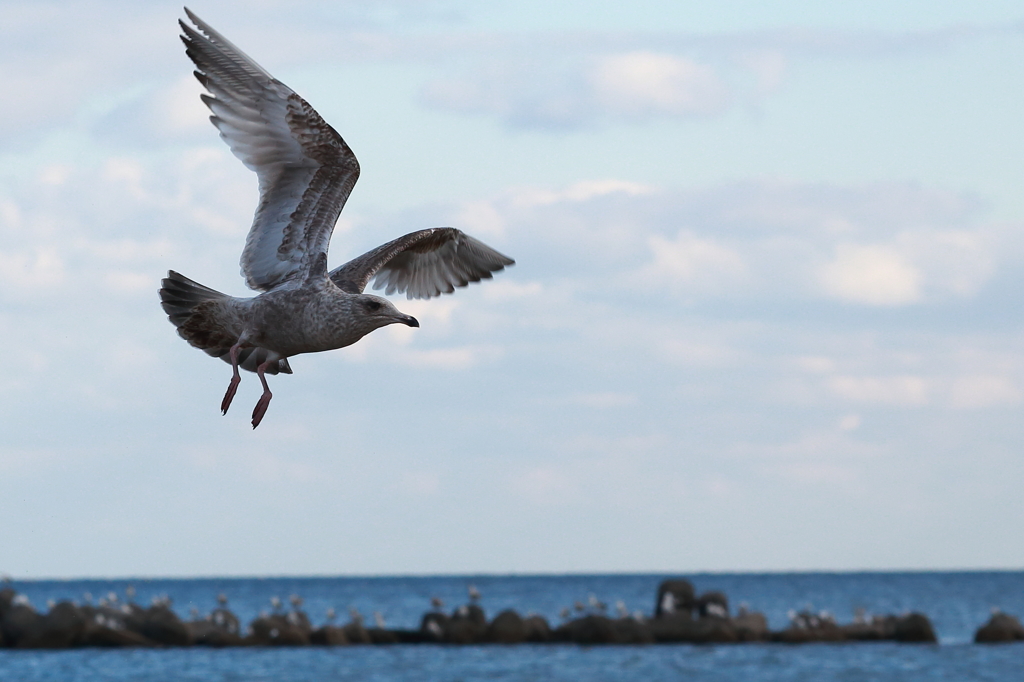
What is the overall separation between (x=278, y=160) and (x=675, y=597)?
4288 cm

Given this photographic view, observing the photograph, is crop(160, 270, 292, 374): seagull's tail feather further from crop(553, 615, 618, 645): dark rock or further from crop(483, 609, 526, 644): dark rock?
crop(483, 609, 526, 644): dark rock

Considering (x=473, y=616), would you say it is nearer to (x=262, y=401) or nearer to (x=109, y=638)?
(x=109, y=638)

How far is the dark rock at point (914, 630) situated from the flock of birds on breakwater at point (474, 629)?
0.11 ft

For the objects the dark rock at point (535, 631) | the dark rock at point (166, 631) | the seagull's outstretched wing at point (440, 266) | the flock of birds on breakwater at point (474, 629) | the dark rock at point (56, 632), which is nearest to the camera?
the seagull's outstretched wing at point (440, 266)

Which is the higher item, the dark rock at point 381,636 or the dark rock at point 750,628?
the dark rock at point 750,628

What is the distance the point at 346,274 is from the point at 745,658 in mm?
35636

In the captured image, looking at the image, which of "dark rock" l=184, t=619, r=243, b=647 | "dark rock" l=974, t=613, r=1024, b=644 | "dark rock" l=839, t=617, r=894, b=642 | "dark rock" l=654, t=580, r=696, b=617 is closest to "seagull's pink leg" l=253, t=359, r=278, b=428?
"dark rock" l=184, t=619, r=243, b=647

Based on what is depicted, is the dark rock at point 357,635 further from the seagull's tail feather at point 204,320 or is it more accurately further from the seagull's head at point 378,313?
the seagull's head at point 378,313

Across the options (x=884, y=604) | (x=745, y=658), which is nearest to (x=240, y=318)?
(x=745, y=658)

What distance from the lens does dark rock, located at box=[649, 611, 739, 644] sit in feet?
152

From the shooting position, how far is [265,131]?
9125 millimetres

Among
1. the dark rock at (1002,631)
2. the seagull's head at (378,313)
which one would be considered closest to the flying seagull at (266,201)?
the seagull's head at (378,313)

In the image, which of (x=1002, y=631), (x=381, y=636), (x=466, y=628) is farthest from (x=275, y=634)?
(x=1002, y=631)

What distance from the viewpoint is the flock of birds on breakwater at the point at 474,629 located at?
46125 millimetres
